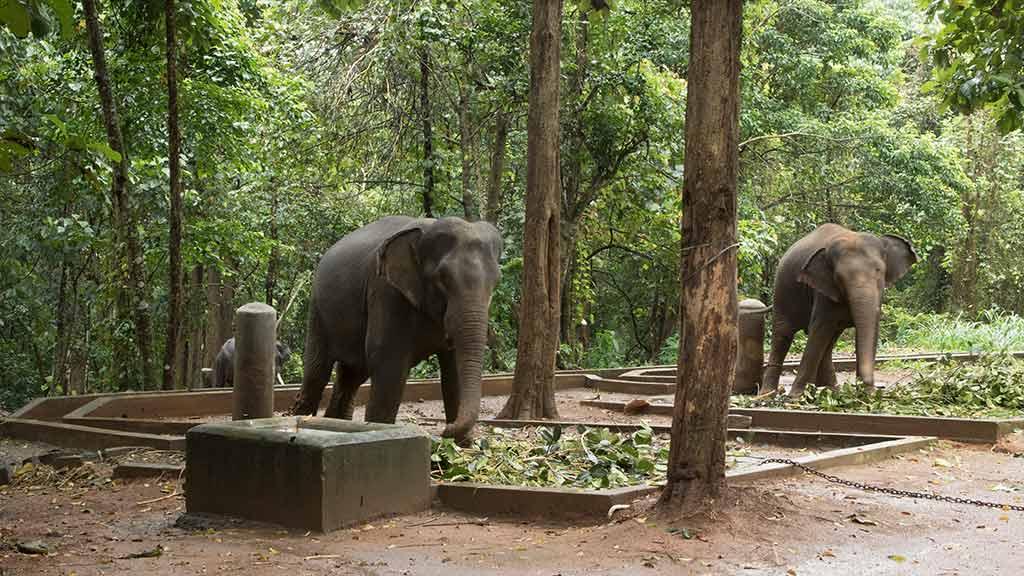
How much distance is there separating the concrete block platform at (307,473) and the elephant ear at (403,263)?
7.28 ft

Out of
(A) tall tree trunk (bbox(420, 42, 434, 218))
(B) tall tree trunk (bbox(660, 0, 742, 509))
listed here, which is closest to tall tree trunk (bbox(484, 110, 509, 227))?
(A) tall tree trunk (bbox(420, 42, 434, 218))

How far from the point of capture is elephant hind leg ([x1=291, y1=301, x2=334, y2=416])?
1191 centimetres

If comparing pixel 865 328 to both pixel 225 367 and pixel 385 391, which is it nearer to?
pixel 385 391

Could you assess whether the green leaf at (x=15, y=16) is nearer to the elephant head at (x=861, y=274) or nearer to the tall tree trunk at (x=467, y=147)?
the elephant head at (x=861, y=274)

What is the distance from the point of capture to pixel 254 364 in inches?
420

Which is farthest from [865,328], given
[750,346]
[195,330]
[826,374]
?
[195,330]

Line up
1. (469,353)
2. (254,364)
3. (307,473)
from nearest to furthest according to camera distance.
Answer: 1. (307,473)
2. (469,353)
3. (254,364)

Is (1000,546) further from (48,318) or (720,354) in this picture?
(48,318)

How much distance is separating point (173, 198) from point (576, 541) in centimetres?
898

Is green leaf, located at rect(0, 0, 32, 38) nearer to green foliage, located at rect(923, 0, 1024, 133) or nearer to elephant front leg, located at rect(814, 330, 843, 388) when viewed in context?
green foliage, located at rect(923, 0, 1024, 133)

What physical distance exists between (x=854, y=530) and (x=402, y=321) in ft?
16.0

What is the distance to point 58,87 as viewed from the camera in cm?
1638

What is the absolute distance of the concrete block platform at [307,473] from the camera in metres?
7.24

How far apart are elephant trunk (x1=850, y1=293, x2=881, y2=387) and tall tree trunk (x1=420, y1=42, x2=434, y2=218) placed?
776 centimetres
